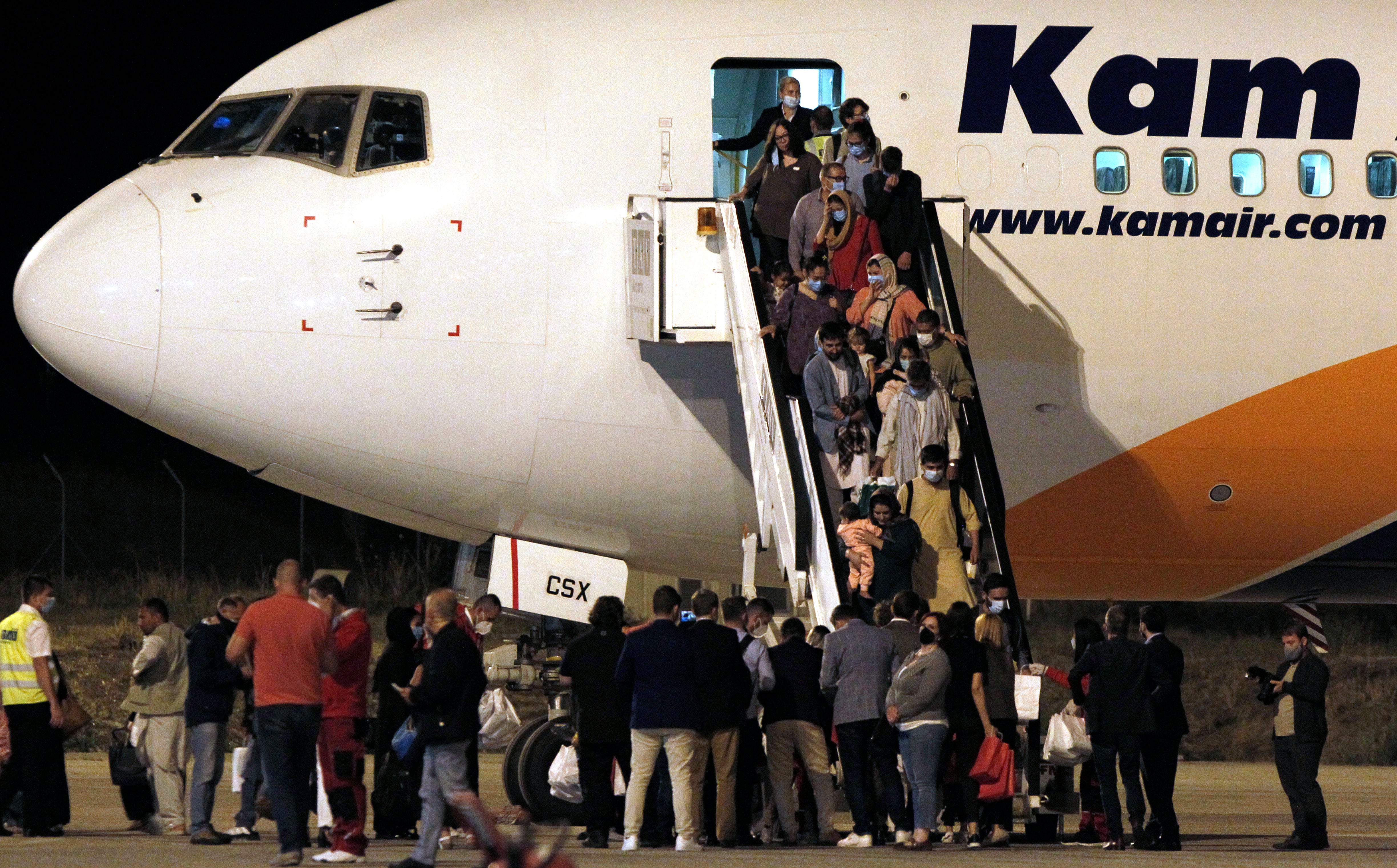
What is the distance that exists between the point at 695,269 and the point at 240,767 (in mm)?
4558

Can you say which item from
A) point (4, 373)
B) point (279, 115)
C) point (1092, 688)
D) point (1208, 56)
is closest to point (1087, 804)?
point (1092, 688)

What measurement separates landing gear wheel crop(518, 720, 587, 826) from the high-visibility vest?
3338 millimetres

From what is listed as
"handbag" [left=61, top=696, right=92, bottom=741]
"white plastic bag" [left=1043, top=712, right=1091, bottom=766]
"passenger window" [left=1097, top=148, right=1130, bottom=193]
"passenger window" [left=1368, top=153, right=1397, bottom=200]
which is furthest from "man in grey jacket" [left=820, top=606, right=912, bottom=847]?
"passenger window" [left=1368, top=153, right=1397, bottom=200]

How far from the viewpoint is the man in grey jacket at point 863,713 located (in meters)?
11.5

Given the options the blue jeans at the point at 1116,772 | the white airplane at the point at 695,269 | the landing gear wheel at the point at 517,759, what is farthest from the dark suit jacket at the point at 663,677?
the blue jeans at the point at 1116,772

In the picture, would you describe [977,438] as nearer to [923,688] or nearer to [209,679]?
[923,688]

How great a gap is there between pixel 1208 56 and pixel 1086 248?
1728mm

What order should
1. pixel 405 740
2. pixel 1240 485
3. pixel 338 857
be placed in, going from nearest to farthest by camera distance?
pixel 338 857 → pixel 405 740 → pixel 1240 485

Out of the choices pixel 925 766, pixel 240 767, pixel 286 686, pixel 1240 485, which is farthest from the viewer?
pixel 1240 485

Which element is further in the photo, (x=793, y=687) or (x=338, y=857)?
(x=793, y=687)

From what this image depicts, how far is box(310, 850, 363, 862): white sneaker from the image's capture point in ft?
33.1

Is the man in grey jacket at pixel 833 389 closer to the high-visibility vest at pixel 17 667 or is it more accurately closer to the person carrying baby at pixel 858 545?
the person carrying baby at pixel 858 545

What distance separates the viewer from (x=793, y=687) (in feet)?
39.8

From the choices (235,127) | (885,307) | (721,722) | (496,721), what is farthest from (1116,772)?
(235,127)
